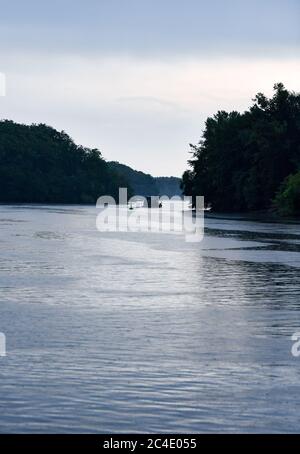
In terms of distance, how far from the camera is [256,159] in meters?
115

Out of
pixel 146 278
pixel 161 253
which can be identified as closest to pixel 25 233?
pixel 161 253

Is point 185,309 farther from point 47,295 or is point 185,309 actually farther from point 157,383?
point 157,383

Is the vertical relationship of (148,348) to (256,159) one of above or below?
below

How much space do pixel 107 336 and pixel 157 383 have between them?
13.8 feet

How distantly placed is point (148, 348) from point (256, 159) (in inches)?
3944

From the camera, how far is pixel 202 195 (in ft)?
454

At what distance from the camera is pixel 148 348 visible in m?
16.0

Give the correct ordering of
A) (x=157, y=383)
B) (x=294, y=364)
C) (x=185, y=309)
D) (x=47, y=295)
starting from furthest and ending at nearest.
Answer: (x=47, y=295) < (x=185, y=309) < (x=294, y=364) < (x=157, y=383)

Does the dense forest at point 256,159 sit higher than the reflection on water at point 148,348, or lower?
higher

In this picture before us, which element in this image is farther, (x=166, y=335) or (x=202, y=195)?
(x=202, y=195)

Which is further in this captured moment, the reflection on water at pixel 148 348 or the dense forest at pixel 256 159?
the dense forest at pixel 256 159

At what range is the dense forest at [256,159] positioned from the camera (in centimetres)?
11256

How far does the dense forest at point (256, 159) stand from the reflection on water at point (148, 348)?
70.5 m

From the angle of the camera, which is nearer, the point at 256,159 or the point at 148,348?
the point at 148,348
